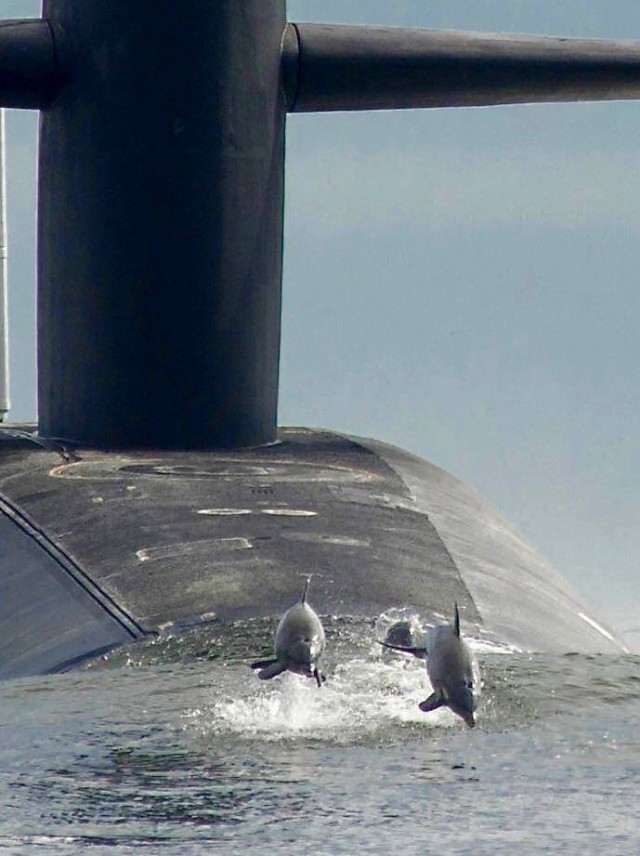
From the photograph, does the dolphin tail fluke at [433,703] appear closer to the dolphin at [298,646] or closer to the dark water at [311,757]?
the dark water at [311,757]

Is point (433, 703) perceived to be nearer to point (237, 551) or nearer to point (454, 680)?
point (454, 680)

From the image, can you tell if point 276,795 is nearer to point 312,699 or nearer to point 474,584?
point 312,699

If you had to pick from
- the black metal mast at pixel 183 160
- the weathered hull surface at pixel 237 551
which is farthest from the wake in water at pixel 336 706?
the black metal mast at pixel 183 160

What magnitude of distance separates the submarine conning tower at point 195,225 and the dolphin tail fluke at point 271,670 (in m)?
4.19

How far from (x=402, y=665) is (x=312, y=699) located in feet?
2.12

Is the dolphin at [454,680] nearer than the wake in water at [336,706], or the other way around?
the dolphin at [454,680]

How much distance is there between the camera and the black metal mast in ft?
40.0

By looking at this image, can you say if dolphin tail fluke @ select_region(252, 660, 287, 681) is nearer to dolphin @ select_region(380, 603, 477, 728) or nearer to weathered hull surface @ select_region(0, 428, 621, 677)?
dolphin @ select_region(380, 603, 477, 728)

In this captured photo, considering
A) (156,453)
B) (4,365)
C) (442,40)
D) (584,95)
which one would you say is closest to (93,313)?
(156,453)

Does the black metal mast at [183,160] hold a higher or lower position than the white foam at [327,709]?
higher

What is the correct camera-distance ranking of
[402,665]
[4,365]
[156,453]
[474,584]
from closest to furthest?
[402,665] → [474,584] → [156,453] → [4,365]

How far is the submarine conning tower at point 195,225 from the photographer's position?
1178 centimetres

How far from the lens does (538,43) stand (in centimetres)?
1273

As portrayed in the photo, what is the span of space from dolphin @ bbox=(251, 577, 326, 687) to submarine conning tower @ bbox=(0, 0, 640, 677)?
424 centimetres
